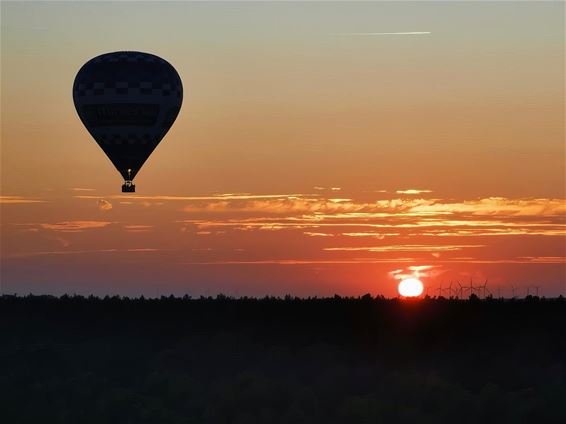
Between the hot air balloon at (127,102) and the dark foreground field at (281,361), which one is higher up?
the hot air balloon at (127,102)

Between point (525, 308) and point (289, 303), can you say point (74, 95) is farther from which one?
point (525, 308)

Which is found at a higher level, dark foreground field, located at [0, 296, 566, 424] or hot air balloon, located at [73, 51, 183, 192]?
hot air balloon, located at [73, 51, 183, 192]

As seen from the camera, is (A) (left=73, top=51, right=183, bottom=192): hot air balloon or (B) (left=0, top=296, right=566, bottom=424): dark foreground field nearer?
(B) (left=0, top=296, right=566, bottom=424): dark foreground field

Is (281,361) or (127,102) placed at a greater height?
(127,102)

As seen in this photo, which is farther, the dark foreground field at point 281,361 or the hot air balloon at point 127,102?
the hot air balloon at point 127,102
